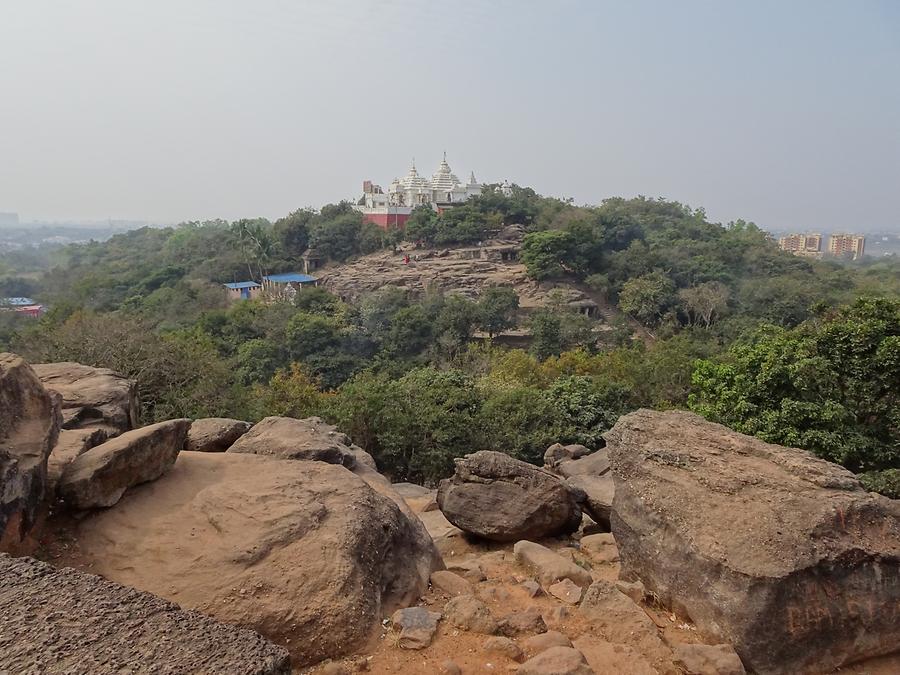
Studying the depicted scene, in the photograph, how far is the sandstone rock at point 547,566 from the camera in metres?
6.77

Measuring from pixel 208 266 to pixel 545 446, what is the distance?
4653cm

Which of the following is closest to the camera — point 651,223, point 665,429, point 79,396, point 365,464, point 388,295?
point 665,429

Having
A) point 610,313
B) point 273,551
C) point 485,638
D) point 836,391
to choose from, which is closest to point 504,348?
point 610,313

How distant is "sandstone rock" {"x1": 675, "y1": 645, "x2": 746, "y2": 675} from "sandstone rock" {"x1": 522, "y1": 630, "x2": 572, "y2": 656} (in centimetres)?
93

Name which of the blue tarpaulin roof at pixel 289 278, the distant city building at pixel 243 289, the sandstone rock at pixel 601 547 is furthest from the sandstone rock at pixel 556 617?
the distant city building at pixel 243 289

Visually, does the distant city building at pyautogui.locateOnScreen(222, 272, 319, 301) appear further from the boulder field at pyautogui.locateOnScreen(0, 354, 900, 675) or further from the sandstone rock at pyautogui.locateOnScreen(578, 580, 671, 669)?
the sandstone rock at pyautogui.locateOnScreen(578, 580, 671, 669)

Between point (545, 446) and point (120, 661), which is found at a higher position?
point (120, 661)

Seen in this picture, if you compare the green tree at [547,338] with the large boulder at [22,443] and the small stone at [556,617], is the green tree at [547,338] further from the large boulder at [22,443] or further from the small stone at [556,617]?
the large boulder at [22,443]

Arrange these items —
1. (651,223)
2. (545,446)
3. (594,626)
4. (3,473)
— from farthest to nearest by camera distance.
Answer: (651,223) < (545,446) < (594,626) < (3,473)

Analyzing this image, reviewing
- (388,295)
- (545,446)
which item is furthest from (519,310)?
(545,446)

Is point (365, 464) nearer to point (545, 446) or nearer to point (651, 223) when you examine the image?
point (545, 446)

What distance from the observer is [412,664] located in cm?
484

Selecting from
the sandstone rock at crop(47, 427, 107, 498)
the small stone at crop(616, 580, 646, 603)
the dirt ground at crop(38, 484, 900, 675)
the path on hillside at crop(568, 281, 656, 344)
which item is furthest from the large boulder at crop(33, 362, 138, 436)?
the path on hillside at crop(568, 281, 656, 344)

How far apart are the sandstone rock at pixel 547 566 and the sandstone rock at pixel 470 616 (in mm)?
1469
